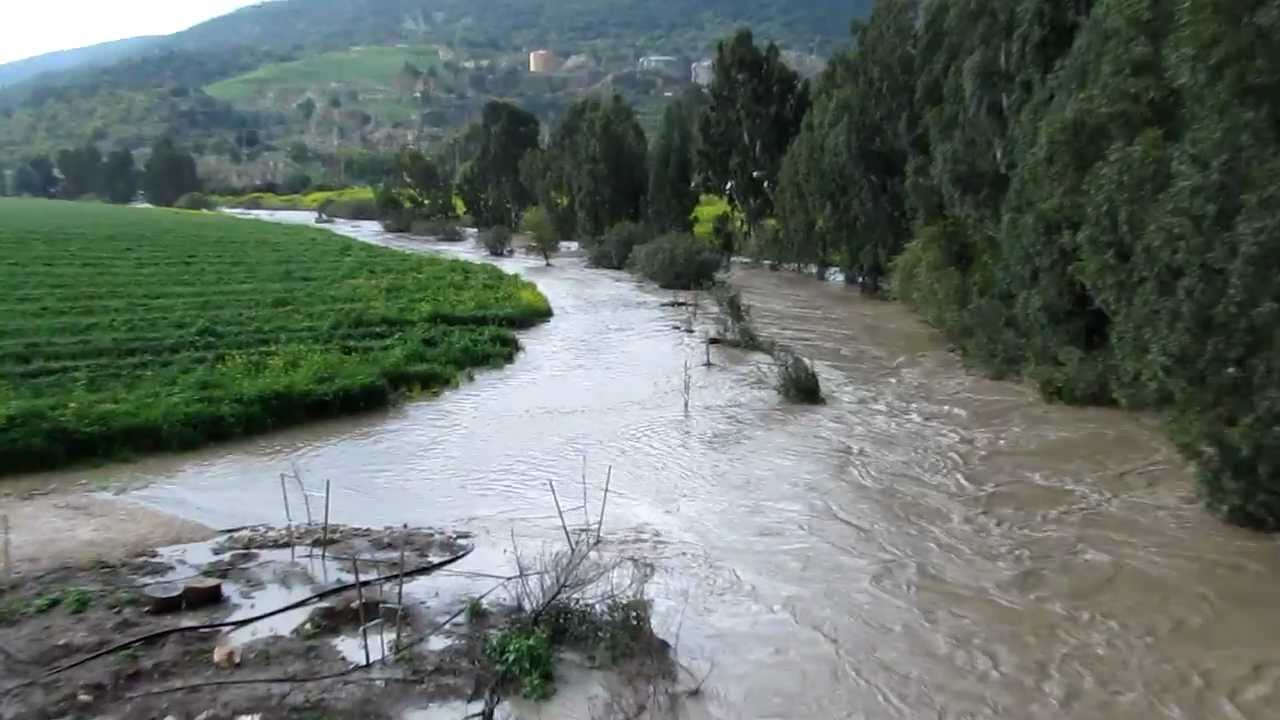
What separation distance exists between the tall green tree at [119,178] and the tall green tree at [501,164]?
58115 millimetres

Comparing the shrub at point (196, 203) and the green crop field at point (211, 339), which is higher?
the green crop field at point (211, 339)

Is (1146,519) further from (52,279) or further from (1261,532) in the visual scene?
(52,279)

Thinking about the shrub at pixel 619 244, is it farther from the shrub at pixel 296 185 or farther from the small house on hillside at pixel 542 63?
the small house on hillside at pixel 542 63

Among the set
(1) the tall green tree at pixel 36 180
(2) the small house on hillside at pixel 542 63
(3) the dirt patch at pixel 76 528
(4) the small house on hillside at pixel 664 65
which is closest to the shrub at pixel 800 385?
(3) the dirt patch at pixel 76 528

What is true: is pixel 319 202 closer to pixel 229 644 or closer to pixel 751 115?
pixel 751 115

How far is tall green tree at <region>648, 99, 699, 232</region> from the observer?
5019 cm

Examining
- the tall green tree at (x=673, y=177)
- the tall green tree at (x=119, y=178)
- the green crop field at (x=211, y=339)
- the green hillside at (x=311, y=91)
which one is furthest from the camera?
the green hillside at (x=311, y=91)

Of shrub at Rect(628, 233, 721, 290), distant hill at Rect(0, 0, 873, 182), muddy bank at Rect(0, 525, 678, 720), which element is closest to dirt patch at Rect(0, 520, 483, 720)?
muddy bank at Rect(0, 525, 678, 720)

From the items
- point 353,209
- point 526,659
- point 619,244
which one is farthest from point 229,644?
point 353,209

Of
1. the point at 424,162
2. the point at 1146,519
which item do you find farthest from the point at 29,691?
the point at 424,162

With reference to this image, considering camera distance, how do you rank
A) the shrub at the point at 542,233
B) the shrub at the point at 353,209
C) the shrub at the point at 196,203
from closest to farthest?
the shrub at the point at 542,233, the shrub at the point at 353,209, the shrub at the point at 196,203

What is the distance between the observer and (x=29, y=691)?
7.49 meters

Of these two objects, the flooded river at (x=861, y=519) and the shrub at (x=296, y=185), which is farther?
the shrub at (x=296, y=185)

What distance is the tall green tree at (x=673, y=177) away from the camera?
1976 inches
